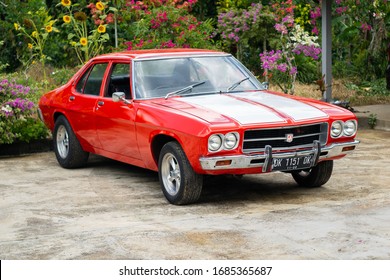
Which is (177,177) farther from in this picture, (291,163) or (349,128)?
(349,128)

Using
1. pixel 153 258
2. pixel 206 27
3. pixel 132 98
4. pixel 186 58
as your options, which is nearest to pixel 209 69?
pixel 186 58

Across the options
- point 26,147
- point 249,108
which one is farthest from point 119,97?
point 26,147

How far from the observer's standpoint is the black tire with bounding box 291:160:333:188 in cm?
950

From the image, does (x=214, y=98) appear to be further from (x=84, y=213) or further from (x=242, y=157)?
(x=84, y=213)

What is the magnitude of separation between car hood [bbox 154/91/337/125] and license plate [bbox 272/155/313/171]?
365 millimetres

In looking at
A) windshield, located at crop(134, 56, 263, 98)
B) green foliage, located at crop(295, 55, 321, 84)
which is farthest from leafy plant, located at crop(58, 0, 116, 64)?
windshield, located at crop(134, 56, 263, 98)

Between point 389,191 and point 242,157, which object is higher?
point 242,157

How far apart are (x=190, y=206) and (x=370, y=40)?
1185 cm

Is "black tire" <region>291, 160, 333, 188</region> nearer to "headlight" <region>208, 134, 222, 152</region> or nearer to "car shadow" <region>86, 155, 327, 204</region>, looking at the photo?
"car shadow" <region>86, 155, 327, 204</region>

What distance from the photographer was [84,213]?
340 inches

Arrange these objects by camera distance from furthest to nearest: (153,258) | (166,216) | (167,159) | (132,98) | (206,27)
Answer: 1. (206,27)
2. (132,98)
3. (167,159)
4. (166,216)
5. (153,258)

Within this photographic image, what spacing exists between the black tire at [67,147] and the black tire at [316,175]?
286 centimetres

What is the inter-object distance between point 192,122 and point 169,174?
728 mm

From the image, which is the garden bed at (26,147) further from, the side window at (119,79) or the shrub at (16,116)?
the side window at (119,79)
